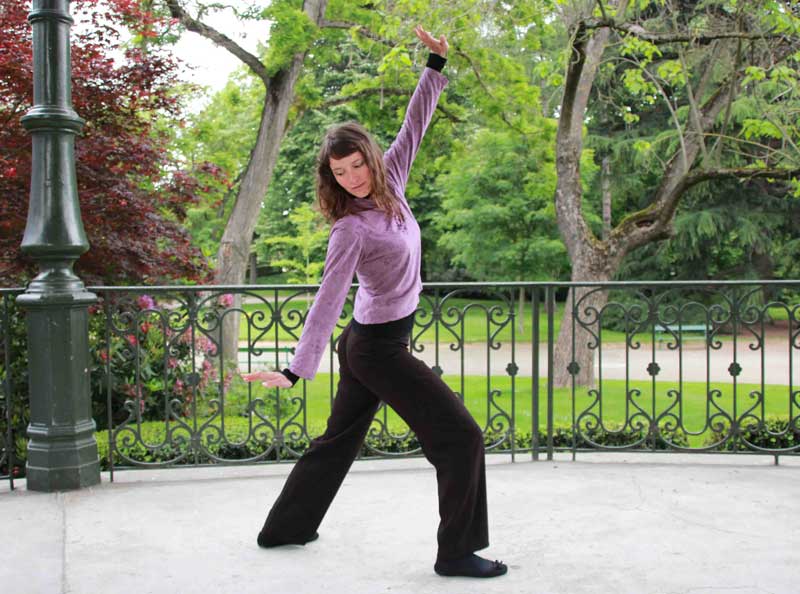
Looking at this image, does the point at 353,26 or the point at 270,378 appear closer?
the point at 270,378

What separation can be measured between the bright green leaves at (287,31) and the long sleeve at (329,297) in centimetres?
1018

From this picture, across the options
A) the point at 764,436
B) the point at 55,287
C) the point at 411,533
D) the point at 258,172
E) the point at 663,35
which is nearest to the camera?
the point at 411,533

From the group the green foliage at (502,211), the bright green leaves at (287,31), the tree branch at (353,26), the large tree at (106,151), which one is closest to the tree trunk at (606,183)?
the green foliage at (502,211)

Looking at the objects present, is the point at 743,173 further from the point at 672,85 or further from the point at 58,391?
the point at 58,391

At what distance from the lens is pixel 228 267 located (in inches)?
555

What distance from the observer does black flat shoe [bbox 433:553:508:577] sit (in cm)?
347

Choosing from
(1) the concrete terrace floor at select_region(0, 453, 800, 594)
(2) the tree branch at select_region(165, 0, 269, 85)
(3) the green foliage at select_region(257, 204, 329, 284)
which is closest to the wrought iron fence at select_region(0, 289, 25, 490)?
(1) the concrete terrace floor at select_region(0, 453, 800, 594)

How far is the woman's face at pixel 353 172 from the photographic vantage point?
10.7 feet

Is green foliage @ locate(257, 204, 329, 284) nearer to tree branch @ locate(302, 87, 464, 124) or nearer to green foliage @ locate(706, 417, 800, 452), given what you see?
tree branch @ locate(302, 87, 464, 124)

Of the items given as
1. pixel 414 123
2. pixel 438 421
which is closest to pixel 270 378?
pixel 438 421

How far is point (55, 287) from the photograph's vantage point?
15.8 ft

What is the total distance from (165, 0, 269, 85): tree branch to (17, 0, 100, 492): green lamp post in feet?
29.2

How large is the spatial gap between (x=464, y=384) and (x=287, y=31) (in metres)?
6.30

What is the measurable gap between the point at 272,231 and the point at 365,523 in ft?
102
